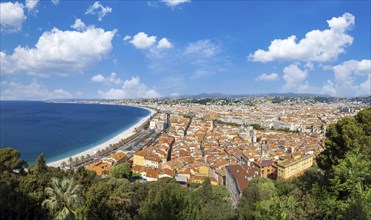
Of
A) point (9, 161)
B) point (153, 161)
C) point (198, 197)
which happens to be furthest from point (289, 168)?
point (9, 161)

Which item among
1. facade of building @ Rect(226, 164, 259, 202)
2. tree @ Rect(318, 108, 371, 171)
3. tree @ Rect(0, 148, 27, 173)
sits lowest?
facade of building @ Rect(226, 164, 259, 202)

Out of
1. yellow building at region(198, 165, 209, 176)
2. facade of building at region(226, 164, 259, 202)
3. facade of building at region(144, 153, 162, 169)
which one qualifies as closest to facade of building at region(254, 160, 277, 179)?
facade of building at region(226, 164, 259, 202)

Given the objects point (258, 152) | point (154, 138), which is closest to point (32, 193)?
point (258, 152)

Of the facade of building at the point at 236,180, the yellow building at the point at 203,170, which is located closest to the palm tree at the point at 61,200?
the facade of building at the point at 236,180

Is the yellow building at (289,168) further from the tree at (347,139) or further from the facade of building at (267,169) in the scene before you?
the tree at (347,139)

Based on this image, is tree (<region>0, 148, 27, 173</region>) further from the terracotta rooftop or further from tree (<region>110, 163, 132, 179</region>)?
the terracotta rooftop

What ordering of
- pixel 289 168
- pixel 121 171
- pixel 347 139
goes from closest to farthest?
pixel 347 139 → pixel 121 171 → pixel 289 168

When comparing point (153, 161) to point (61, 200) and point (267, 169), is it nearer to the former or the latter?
point (267, 169)

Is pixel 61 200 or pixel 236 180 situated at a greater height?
pixel 61 200

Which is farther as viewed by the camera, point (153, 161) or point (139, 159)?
point (139, 159)

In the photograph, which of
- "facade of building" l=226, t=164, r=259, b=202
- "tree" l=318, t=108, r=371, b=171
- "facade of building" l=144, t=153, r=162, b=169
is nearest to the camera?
"tree" l=318, t=108, r=371, b=171
